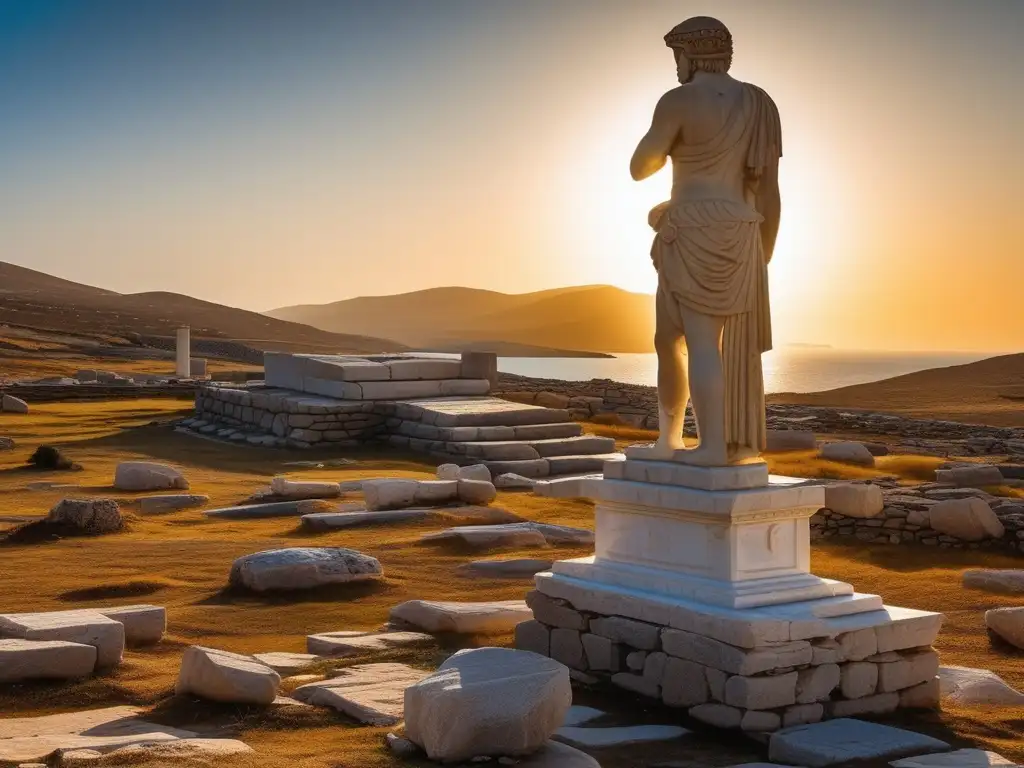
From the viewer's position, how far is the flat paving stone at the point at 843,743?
499cm

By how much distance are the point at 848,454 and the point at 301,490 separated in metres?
8.65

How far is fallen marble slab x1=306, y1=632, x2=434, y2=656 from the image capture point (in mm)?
6703

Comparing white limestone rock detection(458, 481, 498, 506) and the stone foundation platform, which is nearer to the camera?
the stone foundation platform

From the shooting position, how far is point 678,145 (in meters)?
6.23

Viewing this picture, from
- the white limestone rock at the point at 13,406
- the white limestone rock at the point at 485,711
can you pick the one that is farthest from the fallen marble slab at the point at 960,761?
the white limestone rock at the point at 13,406

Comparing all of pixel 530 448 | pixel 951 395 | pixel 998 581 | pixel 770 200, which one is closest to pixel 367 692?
Answer: pixel 770 200

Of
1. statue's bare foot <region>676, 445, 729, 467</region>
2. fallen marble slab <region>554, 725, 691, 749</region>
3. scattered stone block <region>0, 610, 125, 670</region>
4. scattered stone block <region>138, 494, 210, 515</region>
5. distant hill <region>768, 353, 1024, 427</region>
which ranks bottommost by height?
fallen marble slab <region>554, 725, 691, 749</region>

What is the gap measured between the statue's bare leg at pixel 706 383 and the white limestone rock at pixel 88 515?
6.66 metres

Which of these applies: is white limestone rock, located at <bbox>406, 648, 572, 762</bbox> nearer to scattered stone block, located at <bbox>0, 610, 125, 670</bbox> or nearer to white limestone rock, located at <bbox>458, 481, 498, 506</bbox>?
scattered stone block, located at <bbox>0, 610, 125, 670</bbox>

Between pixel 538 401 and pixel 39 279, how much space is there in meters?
120

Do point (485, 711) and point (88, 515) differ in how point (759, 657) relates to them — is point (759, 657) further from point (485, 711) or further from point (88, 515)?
point (88, 515)

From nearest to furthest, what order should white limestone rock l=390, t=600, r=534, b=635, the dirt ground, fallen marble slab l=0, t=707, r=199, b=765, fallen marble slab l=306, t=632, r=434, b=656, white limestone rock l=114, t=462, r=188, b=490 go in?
fallen marble slab l=0, t=707, r=199, b=765 < the dirt ground < fallen marble slab l=306, t=632, r=434, b=656 < white limestone rock l=390, t=600, r=534, b=635 < white limestone rock l=114, t=462, r=188, b=490

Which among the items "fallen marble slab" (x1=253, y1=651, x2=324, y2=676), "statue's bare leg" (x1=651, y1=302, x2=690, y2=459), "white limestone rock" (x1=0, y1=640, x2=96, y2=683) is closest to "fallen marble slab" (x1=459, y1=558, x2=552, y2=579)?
"fallen marble slab" (x1=253, y1=651, x2=324, y2=676)

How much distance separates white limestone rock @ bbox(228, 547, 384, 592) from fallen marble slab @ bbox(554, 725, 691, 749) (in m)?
3.33
